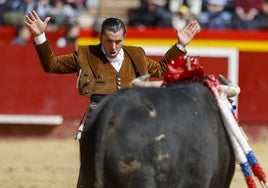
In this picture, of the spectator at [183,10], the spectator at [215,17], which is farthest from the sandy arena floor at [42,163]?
the spectator at [183,10]

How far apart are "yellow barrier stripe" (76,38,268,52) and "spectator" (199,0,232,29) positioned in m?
1.19

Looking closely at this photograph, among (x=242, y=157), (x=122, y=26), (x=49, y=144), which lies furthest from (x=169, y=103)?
(x=49, y=144)

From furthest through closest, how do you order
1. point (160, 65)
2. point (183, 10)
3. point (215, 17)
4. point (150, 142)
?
point (183, 10) < point (215, 17) < point (160, 65) < point (150, 142)

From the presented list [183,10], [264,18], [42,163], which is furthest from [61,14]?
[42,163]

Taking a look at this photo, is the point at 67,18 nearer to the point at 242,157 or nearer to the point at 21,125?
the point at 21,125

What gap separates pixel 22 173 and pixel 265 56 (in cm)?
428

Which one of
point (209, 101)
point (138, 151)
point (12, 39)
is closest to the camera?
point (138, 151)

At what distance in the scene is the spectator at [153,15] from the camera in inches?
532

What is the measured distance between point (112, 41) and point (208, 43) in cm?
681

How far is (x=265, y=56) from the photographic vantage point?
38.9 ft

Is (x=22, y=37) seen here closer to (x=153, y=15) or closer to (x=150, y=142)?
(x=153, y=15)

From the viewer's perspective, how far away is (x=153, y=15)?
1359 centimetres

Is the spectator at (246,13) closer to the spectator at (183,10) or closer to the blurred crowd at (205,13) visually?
the blurred crowd at (205,13)

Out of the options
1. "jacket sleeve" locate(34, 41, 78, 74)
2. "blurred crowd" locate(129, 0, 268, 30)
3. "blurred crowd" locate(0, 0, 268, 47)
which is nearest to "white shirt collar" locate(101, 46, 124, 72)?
"jacket sleeve" locate(34, 41, 78, 74)
